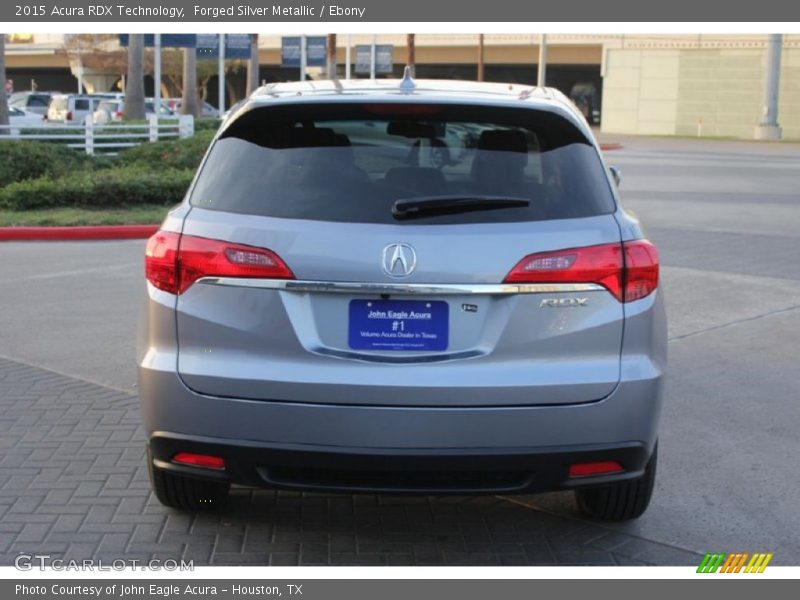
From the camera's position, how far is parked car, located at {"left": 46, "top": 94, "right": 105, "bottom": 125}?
45.4 meters

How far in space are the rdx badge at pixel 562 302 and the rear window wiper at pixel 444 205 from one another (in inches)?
15.2

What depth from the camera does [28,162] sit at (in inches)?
744

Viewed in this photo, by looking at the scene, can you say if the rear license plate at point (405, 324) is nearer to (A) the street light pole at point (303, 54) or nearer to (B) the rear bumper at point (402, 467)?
(B) the rear bumper at point (402, 467)

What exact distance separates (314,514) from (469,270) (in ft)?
5.09

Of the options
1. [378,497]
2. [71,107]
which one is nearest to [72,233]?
[378,497]

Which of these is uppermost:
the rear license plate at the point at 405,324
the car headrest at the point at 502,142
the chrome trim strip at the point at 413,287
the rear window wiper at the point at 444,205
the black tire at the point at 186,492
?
the car headrest at the point at 502,142

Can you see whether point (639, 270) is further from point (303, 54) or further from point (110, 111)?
point (303, 54)

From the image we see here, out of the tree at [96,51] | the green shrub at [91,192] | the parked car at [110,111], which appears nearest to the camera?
the green shrub at [91,192]

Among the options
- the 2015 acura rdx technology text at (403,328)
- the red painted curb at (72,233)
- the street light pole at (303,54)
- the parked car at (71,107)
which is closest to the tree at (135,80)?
the parked car at (71,107)

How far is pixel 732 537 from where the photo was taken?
489cm

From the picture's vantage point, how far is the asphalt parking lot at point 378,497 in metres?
4.71

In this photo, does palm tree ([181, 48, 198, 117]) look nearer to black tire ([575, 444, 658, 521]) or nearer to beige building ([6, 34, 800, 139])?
beige building ([6, 34, 800, 139])

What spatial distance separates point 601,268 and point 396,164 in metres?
0.88

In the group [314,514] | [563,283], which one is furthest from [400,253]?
[314,514]
